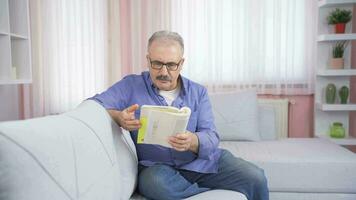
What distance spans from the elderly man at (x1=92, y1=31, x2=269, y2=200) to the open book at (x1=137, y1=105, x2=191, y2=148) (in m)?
0.07

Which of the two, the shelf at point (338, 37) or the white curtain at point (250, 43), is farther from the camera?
the white curtain at point (250, 43)

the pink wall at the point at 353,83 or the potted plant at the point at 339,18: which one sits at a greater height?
the potted plant at the point at 339,18

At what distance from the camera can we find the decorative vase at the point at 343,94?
8.97 ft

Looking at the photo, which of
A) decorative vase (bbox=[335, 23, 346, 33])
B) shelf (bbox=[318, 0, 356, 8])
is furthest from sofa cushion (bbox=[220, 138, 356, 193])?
shelf (bbox=[318, 0, 356, 8])

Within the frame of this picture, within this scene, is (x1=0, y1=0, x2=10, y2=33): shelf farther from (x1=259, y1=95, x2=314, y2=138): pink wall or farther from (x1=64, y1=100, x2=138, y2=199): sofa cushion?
(x1=259, y1=95, x2=314, y2=138): pink wall

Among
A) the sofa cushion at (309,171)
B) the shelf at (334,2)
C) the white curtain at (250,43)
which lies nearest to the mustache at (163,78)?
the sofa cushion at (309,171)

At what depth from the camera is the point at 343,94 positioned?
2744mm

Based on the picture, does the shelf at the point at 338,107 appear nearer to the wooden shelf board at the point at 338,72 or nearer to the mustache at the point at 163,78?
the wooden shelf board at the point at 338,72

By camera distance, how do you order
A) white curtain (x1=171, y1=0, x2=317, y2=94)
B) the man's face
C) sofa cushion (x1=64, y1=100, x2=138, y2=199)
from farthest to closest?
white curtain (x1=171, y1=0, x2=317, y2=94) → the man's face → sofa cushion (x1=64, y1=100, x2=138, y2=199)

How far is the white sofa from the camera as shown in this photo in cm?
80

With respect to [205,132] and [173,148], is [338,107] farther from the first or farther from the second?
[173,148]

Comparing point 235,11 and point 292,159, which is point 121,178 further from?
point 235,11

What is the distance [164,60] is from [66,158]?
0.68 meters

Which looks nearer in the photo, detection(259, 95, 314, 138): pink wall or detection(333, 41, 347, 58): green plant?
detection(333, 41, 347, 58): green plant
